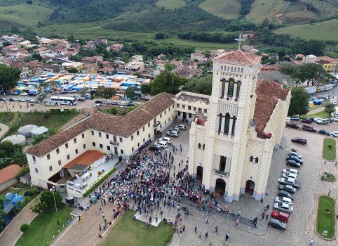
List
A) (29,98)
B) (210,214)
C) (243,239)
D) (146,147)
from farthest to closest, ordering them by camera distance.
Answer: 1. (29,98)
2. (146,147)
3. (210,214)
4. (243,239)

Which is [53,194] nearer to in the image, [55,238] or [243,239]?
[55,238]

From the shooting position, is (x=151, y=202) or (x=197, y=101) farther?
(x=197, y=101)

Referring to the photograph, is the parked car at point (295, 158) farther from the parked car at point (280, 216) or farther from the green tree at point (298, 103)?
the green tree at point (298, 103)

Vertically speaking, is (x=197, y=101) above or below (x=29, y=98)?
above

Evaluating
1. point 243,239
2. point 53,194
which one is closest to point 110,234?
point 53,194

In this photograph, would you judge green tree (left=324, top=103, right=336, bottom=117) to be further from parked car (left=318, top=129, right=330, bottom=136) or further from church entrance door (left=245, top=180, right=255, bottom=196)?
church entrance door (left=245, top=180, right=255, bottom=196)

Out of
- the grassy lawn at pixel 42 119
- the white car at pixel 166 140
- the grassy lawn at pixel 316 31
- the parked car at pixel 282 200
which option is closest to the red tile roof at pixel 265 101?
the parked car at pixel 282 200

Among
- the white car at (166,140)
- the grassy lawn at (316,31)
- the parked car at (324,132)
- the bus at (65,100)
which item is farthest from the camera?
the grassy lawn at (316,31)
